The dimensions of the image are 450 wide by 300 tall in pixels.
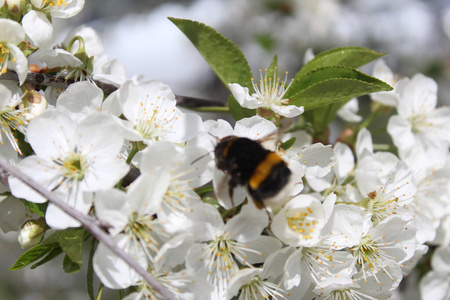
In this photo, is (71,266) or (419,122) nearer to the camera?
(71,266)

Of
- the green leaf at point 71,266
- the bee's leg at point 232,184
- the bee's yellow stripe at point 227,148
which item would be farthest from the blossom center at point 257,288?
the green leaf at point 71,266

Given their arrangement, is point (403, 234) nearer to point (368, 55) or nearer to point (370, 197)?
point (370, 197)

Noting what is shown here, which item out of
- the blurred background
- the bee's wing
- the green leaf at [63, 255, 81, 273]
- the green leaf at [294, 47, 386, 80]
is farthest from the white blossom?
the blurred background

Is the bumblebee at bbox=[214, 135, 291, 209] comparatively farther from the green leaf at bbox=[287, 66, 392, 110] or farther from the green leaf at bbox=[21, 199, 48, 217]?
the green leaf at bbox=[21, 199, 48, 217]

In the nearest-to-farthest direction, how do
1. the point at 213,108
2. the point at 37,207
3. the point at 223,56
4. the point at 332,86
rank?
the point at 37,207 < the point at 332,86 < the point at 223,56 < the point at 213,108

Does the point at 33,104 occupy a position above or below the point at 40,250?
above

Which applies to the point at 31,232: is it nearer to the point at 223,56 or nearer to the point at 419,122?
the point at 223,56

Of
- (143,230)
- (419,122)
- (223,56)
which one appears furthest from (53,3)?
(419,122)
